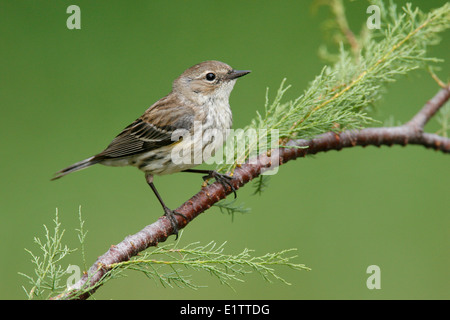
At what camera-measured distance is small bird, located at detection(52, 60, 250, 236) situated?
7.98 ft

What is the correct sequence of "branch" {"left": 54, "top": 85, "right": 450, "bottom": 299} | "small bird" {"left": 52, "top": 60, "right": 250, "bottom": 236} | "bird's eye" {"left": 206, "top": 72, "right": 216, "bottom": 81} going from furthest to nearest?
1. "bird's eye" {"left": 206, "top": 72, "right": 216, "bottom": 81}
2. "small bird" {"left": 52, "top": 60, "right": 250, "bottom": 236}
3. "branch" {"left": 54, "top": 85, "right": 450, "bottom": 299}

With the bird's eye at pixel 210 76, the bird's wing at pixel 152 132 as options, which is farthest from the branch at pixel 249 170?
the bird's eye at pixel 210 76

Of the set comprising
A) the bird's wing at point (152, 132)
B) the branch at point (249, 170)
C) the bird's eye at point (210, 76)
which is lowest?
the branch at point (249, 170)

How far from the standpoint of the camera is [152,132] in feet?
8.54

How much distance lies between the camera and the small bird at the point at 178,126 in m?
2.43

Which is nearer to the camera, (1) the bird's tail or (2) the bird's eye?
(1) the bird's tail

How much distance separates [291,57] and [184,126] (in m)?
2.15

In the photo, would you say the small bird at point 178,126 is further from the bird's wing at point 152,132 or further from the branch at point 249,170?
the branch at point 249,170

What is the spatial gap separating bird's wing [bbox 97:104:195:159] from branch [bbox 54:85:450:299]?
27.1 inches

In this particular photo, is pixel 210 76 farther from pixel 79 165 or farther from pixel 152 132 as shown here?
pixel 79 165

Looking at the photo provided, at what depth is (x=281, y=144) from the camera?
1941 millimetres

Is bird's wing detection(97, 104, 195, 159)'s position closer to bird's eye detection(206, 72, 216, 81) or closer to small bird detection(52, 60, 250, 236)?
small bird detection(52, 60, 250, 236)

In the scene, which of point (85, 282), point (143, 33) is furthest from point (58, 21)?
point (85, 282)

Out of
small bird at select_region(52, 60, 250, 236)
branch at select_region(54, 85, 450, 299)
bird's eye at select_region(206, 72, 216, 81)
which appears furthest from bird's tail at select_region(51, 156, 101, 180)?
branch at select_region(54, 85, 450, 299)
